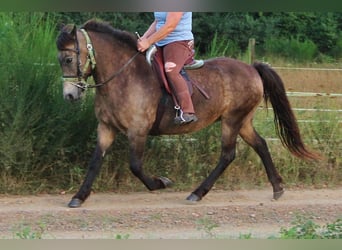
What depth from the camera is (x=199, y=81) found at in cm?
723

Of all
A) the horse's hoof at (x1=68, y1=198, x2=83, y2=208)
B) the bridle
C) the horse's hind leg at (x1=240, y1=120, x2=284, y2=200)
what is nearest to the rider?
the bridle

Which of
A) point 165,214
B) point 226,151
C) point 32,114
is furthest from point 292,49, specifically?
point 165,214

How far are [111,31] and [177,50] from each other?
0.80m

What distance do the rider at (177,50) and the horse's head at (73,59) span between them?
60 centimetres

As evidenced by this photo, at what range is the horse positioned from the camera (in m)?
6.77

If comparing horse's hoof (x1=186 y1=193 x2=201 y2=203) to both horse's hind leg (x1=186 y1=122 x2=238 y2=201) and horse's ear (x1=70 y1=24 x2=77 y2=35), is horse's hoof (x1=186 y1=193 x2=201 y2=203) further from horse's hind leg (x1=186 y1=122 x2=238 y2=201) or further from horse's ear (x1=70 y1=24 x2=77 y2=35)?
horse's ear (x1=70 y1=24 x2=77 y2=35)

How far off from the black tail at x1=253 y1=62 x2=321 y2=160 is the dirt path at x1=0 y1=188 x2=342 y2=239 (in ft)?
1.85

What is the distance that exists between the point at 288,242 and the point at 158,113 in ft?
18.3

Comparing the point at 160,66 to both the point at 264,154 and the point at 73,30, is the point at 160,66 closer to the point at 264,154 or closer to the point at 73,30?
the point at 73,30

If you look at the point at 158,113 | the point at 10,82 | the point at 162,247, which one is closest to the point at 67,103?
the point at 10,82

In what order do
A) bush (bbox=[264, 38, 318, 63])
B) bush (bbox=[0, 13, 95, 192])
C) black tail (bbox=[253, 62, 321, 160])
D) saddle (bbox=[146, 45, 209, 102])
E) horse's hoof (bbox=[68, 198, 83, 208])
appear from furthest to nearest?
bush (bbox=[264, 38, 318, 63]) → black tail (bbox=[253, 62, 321, 160]) → bush (bbox=[0, 13, 95, 192]) → horse's hoof (bbox=[68, 198, 83, 208]) → saddle (bbox=[146, 45, 209, 102])

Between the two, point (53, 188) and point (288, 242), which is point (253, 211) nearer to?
point (53, 188)

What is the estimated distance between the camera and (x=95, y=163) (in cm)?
713

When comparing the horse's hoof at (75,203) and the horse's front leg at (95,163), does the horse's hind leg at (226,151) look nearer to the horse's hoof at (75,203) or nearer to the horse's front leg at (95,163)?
the horse's front leg at (95,163)
